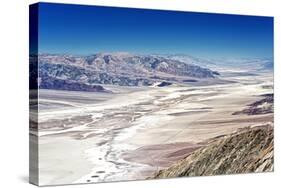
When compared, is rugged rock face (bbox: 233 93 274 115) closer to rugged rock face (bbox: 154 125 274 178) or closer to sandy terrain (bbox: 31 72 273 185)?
sandy terrain (bbox: 31 72 273 185)

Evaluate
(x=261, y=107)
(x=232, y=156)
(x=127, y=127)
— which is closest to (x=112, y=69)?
(x=127, y=127)

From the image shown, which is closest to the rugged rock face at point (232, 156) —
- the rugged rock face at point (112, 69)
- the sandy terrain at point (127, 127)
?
the sandy terrain at point (127, 127)

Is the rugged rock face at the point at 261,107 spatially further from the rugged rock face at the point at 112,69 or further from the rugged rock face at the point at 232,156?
the rugged rock face at the point at 112,69

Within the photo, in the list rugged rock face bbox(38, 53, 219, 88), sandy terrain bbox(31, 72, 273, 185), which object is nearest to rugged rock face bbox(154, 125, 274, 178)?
sandy terrain bbox(31, 72, 273, 185)

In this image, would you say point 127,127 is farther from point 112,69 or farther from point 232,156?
point 232,156

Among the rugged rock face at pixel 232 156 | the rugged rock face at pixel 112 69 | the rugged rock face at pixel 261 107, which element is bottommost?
the rugged rock face at pixel 232 156
